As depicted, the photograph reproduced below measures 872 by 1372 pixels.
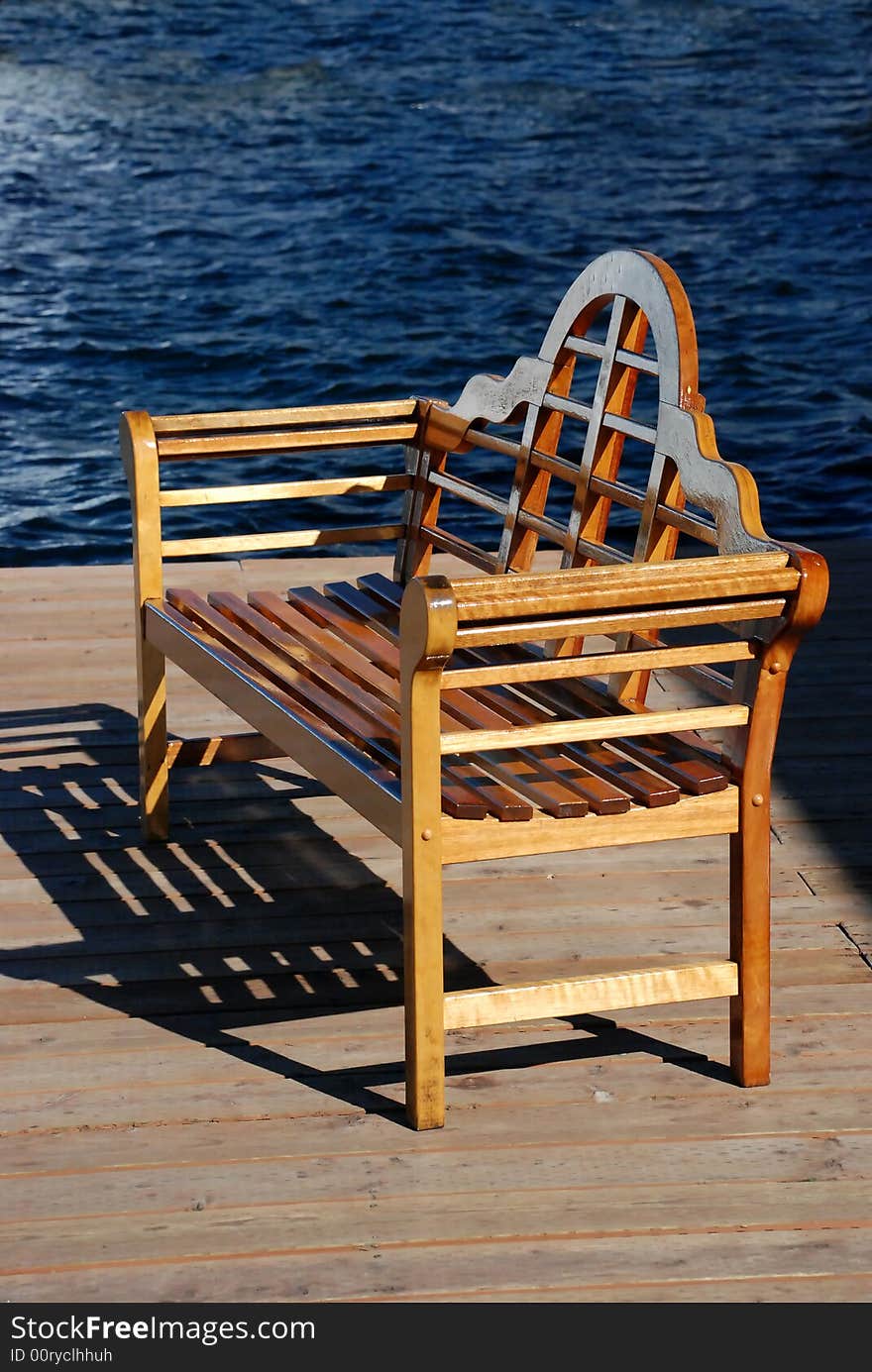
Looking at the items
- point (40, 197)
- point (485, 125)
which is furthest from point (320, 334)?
point (485, 125)

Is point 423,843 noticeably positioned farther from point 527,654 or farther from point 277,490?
point 277,490

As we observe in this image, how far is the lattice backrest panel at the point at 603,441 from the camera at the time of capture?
2709 millimetres

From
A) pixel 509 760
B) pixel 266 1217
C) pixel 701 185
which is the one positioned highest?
pixel 509 760

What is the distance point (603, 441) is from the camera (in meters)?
3.03

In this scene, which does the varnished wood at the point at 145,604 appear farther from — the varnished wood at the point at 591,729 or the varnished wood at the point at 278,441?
the varnished wood at the point at 591,729

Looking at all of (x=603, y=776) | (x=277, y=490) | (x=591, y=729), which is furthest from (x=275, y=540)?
(x=591, y=729)

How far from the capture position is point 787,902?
323cm

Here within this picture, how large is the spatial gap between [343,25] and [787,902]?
57.6 ft

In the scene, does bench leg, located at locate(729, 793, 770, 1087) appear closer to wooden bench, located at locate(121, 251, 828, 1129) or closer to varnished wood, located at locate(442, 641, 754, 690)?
wooden bench, located at locate(121, 251, 828, 1129)

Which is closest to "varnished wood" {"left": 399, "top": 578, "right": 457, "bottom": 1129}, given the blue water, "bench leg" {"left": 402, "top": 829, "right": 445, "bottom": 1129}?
"bench leg" {"left": 402, "top": 829, "right": 445, "bottom": 1129}

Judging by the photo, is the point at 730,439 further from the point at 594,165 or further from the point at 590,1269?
the point at 590,1269

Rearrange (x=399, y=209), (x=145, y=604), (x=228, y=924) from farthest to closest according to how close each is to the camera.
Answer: (x=399, y=209)
(x=145, y=604)
(x=228, y=924)

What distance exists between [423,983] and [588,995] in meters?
0.23
